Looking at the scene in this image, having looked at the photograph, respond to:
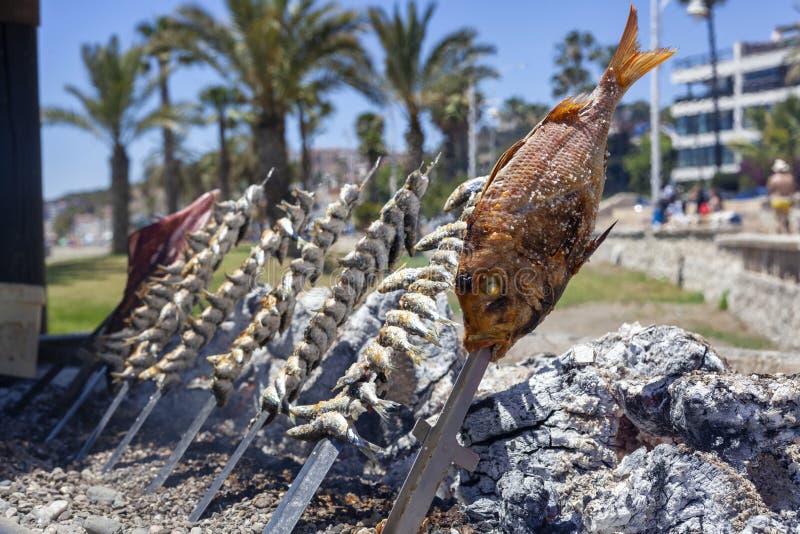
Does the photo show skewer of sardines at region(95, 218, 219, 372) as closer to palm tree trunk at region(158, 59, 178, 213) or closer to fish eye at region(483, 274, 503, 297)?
fish eye at region(483, 274, 503, 297)

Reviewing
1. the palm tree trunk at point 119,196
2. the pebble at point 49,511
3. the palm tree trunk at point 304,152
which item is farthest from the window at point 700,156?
the pebble at point 49,511

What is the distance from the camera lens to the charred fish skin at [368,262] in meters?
3.74

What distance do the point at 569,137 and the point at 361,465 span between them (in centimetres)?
215

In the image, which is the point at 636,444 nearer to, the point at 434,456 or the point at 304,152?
the point at 434,456

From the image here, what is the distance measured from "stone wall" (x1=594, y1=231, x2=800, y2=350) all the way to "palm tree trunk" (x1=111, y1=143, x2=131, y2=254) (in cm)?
1590

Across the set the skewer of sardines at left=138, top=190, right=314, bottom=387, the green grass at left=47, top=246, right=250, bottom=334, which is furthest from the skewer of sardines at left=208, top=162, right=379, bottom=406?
the green grass at left=47, top=246, right=250, bottom=334

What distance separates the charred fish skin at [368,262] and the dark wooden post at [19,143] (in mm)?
4467

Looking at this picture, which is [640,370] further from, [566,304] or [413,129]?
[413,129]

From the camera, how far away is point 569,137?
304cm

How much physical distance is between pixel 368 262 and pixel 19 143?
4820 mm

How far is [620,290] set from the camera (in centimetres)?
1400

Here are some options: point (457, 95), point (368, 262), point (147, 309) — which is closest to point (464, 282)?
point (368, 262)

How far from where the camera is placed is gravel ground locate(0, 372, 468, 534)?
350 cm

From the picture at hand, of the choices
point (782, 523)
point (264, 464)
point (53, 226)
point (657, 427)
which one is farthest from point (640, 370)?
point (53, 226)
